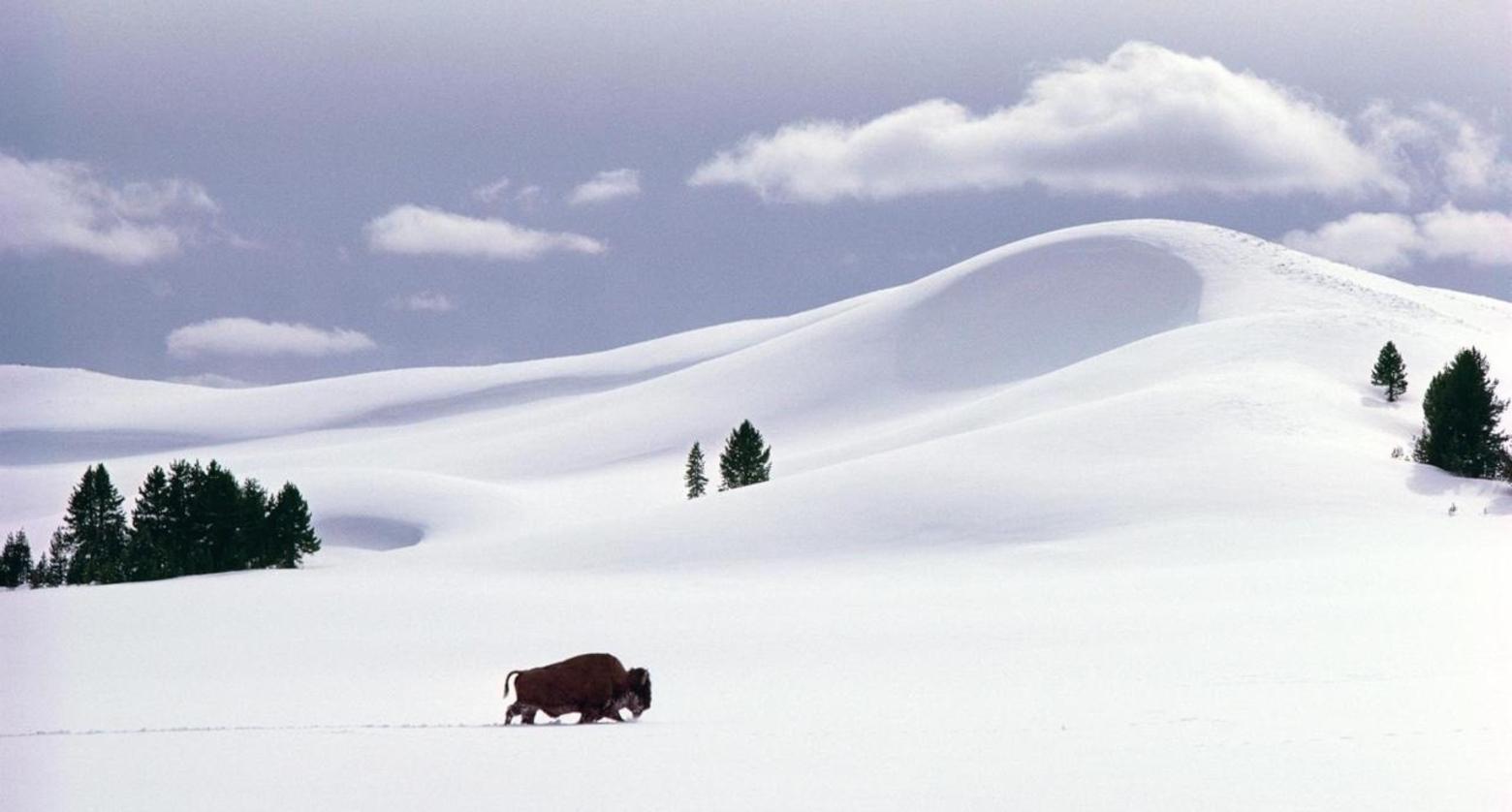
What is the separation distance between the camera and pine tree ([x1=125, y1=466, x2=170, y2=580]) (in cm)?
5988

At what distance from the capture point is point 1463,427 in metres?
51.1

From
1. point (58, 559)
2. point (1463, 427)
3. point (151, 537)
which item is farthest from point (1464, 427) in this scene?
point (58, 559)

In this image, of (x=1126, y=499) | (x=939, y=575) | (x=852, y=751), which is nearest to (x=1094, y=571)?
(x=939, y=575)

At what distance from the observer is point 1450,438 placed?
167 feet

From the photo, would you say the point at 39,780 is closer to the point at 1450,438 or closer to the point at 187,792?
the point at 187,792

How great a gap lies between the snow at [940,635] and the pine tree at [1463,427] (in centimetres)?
Answer: 284

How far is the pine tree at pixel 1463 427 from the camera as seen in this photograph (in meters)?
50.3

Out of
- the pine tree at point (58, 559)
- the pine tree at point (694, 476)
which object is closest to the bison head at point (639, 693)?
the pine tree at point (694, 476)

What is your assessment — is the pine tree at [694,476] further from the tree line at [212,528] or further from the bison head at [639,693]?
the bison head at [639,693]

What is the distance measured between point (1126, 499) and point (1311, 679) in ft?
86.2

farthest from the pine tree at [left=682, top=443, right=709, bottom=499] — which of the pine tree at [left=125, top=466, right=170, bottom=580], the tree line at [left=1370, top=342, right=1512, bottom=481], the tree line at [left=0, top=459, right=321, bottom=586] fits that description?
the tree line at [left=1370, top=342, right=1512, bottom=481]

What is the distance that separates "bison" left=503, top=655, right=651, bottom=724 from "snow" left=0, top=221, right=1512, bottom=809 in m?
0.68

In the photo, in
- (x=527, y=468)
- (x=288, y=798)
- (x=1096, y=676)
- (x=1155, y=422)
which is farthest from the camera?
(x=527, y=468)

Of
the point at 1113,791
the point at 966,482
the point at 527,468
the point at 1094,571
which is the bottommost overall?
the point at 1113,791
